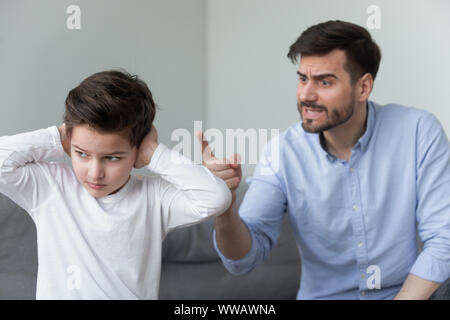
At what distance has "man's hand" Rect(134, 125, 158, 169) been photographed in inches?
42.6

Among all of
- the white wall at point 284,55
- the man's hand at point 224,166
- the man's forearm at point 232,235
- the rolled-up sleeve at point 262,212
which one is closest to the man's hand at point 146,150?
the man's hand at point 224,166

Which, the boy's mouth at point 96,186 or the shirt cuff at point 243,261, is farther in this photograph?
the shirt cuff at point 243,261

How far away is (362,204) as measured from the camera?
1.40 m

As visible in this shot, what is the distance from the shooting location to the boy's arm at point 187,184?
1046mm

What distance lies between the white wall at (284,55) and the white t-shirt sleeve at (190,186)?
157cm

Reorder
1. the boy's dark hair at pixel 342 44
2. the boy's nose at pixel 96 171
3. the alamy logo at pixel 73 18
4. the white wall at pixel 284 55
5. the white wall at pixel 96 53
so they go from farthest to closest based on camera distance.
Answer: the white wall at pixel 284 55 < the alamy logo at pixel 73 18 < the white wall at pixel 96 53 < the boy's dark hair at pixel 342 44 < the boy's nose at pixel 96 171

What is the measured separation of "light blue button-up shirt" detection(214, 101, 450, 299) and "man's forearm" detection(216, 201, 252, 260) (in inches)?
2.1

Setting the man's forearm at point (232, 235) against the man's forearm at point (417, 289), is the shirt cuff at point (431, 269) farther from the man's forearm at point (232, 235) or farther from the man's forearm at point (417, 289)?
the man's forearm at point (232, 235)

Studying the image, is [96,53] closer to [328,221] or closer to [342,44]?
[342,44]

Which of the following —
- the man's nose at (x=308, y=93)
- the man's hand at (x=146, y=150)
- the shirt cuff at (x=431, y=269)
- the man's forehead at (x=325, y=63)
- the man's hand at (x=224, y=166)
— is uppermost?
the man's forehead at (x=325, y=63)

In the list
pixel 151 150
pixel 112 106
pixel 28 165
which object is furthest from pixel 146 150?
pixel 28 165
